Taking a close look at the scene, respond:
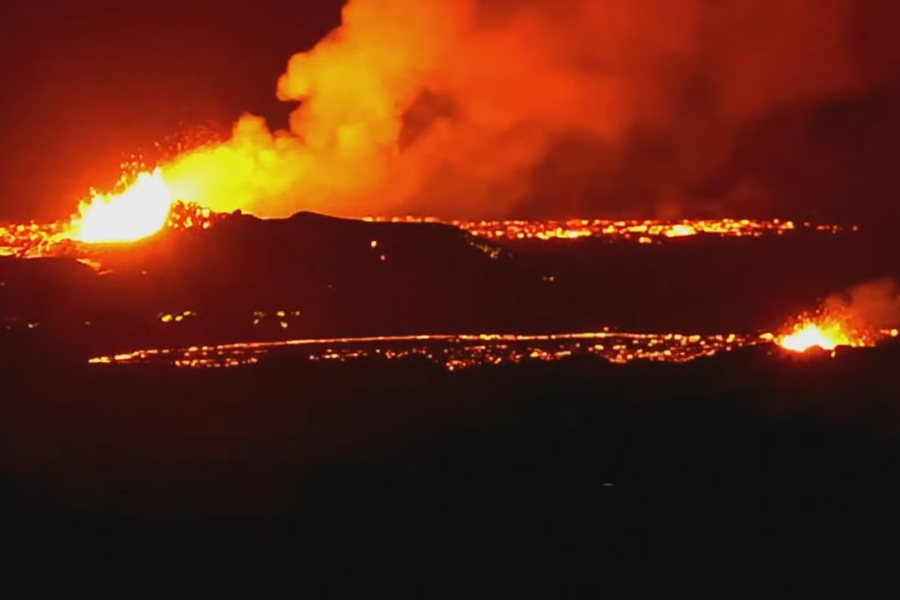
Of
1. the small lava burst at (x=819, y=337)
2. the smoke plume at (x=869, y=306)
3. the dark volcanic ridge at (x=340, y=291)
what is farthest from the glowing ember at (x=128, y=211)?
the smoke plume at (x=869, y=306)

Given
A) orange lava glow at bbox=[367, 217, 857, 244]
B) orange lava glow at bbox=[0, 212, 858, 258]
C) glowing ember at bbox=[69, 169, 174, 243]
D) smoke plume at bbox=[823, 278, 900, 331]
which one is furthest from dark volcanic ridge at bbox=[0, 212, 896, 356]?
orange lava glow at bbox=[367, 217, 857, 244]

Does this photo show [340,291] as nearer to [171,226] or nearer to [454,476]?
[171,226]

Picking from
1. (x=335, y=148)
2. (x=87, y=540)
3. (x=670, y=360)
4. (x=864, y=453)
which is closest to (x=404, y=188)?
(x=335, y=148)

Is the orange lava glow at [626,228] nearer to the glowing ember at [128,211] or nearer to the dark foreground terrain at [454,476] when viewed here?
the glowing ember at [128,211]

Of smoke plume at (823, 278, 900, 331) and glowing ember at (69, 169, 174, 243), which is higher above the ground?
glowing ember at (69, 169, 174, 243)

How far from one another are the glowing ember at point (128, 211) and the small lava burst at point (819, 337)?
1321 centimetres

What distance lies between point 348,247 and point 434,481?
1321 cm

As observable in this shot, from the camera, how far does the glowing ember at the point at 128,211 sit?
38.8m

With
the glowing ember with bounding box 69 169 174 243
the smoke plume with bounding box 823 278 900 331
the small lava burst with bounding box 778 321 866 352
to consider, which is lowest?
the small lava burst with bounding box 778 321 866 352

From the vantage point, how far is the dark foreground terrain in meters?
18.6

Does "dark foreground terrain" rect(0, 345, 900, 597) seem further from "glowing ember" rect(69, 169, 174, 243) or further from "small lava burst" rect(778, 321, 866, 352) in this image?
"glowing ember" rect(69, 169, 174, 243)

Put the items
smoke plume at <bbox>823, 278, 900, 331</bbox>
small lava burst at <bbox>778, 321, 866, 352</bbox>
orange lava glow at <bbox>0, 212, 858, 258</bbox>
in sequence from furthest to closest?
1. orange lava glow at <bbox>0, 212, 858, 258</bbox>
2. smoke plume at <bbox>823, 278, 900, 331</bbox>
3. small lava burst at <bbox>778, 321, 866, 352</bbox>

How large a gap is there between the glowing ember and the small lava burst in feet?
43.3

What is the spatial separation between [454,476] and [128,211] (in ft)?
63.0
